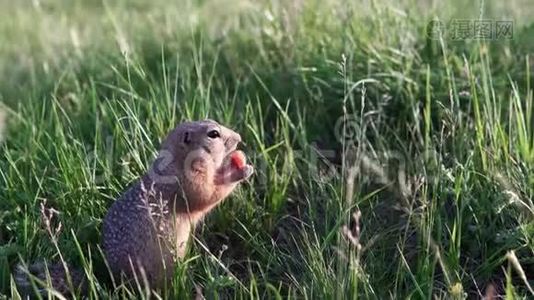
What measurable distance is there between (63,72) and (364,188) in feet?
7.02

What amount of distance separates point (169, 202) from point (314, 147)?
1015mm

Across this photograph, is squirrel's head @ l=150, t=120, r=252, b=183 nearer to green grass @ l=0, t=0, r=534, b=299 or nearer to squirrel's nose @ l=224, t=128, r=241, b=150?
squirrel's nose @ l=224, t=128, r=241, b=150

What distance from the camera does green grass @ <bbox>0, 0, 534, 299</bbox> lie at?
12.1ft

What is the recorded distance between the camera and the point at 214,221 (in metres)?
4.19

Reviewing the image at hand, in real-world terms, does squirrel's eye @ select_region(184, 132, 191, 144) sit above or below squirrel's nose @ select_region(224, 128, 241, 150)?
above

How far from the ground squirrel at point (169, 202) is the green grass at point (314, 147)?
12 cm

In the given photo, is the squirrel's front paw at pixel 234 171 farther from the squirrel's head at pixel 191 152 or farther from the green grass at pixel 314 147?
the green grass at pixel 314 147

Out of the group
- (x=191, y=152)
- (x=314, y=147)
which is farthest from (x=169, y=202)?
(x=314, y=147)

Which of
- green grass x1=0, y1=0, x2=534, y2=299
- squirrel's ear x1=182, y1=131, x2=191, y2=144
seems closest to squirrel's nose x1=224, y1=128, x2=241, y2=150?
squirrel's ear x1=182, y1=131, x2=191, y2=144

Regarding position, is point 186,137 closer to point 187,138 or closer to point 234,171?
point 187,138

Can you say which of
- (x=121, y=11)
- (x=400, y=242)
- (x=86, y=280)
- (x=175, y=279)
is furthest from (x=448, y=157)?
(x=121, y=11)

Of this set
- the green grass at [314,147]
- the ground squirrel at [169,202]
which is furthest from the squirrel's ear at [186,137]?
the green grass at [314,147]

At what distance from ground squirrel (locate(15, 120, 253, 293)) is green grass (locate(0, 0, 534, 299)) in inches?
4.7

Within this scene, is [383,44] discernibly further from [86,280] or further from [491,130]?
[86,280]
